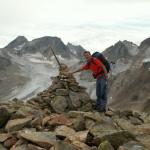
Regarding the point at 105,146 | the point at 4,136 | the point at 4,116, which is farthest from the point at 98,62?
the point at 105,146

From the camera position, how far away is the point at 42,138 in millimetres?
13883

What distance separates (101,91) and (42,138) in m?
6.62

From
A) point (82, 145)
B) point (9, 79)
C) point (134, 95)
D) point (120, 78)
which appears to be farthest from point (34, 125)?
point (9, 79)

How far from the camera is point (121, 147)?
1284 centimetres

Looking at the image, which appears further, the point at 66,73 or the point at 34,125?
the point at 66,73

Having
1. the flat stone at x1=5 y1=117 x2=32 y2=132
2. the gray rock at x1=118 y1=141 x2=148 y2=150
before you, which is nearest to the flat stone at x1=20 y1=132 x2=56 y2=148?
the flat stone at x1=5 y1=117 x2=32 y2=132

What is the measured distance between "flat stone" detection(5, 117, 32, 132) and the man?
4608 mm

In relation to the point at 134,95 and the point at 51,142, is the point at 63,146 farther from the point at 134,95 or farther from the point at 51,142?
the point at 134,95

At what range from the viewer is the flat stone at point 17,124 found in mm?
15602

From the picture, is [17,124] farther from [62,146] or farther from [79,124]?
[62,146]

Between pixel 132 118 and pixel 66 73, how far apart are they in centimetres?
383

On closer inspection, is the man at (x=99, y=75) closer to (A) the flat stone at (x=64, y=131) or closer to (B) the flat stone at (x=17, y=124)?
(B) the flat stone at (x=17, y=124)

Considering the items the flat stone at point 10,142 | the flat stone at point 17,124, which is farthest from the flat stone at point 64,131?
the flat stone at point 10,142

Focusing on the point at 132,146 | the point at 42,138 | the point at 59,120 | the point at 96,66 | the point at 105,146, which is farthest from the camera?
the point at 96,66
